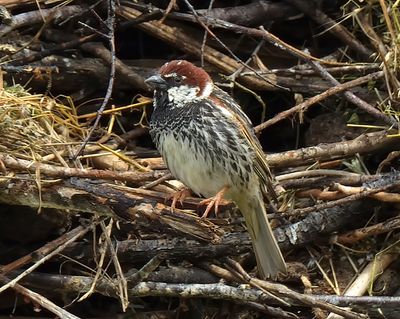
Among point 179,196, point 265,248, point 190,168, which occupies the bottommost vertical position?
point 265,248

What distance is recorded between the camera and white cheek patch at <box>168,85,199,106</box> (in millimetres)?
3889

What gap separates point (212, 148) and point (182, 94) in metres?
0.27

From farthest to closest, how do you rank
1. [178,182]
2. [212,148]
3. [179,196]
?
[178,182]
[179,196]
[212,148]

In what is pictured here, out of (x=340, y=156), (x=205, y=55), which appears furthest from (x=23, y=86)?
(x=340, y=156)

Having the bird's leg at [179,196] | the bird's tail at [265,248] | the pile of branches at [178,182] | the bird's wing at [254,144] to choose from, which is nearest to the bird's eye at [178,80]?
the bird's wing at [254,144]

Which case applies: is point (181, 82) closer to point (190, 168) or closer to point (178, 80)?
point (178, 80)

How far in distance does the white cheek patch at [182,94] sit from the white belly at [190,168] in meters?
0.16

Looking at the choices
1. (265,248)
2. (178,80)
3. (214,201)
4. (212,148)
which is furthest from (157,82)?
(265,248)

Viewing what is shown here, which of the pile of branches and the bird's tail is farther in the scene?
the bird's tail

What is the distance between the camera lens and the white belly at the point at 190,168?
3.78 meters

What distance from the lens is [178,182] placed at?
4.25m

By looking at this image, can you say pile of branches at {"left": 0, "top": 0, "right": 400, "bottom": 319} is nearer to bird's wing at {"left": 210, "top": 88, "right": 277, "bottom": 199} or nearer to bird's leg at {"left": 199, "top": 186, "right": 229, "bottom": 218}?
bird's leg at {"left": 199, "top": 186, "right": 229, "bottom": 218}

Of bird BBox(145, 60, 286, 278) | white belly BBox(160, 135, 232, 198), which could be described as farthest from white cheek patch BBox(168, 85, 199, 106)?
white belly BBox(160, 135, 232, 198)

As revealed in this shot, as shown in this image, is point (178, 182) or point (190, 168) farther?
point (178, 182)
